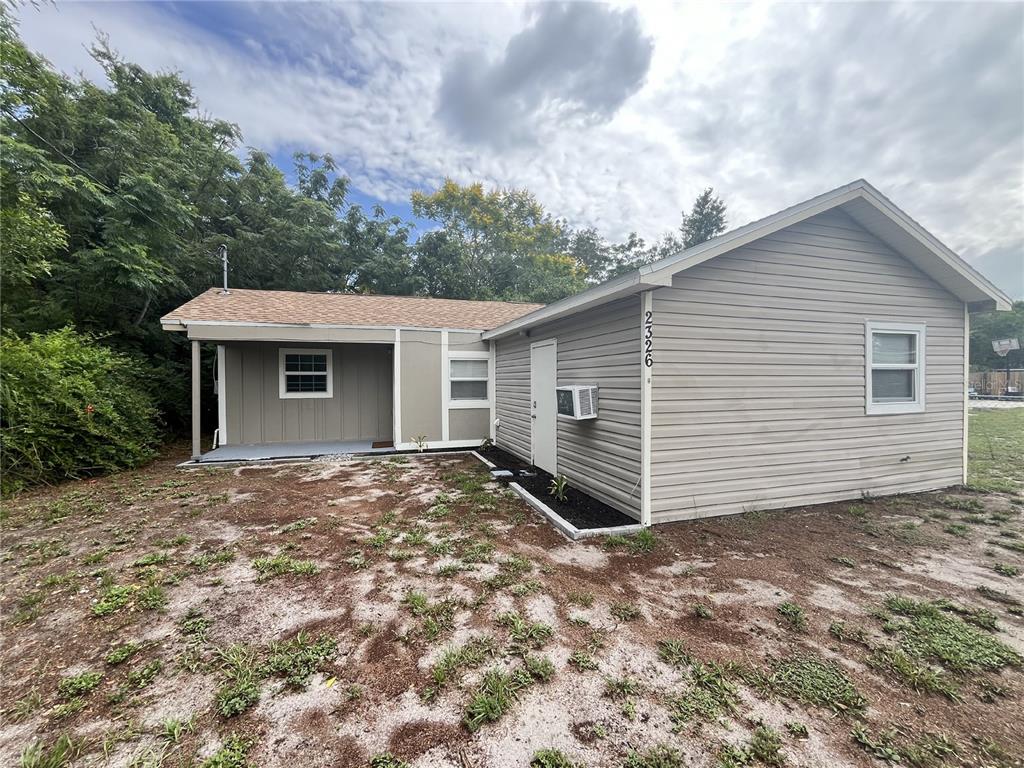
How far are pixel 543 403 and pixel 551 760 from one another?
4.82 m

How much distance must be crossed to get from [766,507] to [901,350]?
299 centimetres

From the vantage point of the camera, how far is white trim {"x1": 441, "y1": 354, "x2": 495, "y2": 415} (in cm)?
829

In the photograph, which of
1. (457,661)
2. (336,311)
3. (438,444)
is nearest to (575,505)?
(457,661)

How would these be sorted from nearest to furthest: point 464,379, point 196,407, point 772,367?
point 772,367
point 196,407
point 464,379

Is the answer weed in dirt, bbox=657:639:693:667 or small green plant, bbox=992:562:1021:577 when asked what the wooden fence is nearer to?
small green plant, bbox=992:562:1021:577

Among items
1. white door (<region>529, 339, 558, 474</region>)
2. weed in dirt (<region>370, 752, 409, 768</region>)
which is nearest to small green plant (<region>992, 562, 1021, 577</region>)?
white door (<region>529, 339, 558, 474</region>)

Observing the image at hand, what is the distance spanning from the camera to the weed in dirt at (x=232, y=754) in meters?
1.54

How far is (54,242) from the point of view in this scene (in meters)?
6.93

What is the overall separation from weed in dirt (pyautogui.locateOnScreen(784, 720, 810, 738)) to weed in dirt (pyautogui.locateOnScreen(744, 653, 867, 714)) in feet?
0.56

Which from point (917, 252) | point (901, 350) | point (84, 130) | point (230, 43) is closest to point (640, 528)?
point (901, 350)

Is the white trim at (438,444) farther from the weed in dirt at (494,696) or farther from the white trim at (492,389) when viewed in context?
the weed in dirt at (494,696)

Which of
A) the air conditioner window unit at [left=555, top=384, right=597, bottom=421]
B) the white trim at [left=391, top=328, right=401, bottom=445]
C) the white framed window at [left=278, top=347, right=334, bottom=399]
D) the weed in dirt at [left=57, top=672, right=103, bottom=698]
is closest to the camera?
the weed in dirt at [left=57, top=672, right=103, bottom=698]

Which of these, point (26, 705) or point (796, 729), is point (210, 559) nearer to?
point (26, 705)

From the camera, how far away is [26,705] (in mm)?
1829
